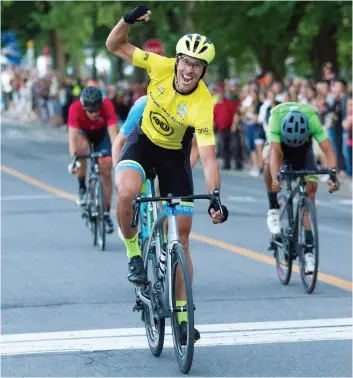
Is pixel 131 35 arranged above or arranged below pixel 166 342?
Answer: above

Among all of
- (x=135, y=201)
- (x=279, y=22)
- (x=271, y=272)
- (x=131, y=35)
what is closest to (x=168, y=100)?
(x=135, y=201)

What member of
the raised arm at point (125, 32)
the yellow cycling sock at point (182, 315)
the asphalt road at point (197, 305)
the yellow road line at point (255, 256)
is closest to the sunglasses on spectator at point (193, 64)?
the raised arm at point (125, 32)

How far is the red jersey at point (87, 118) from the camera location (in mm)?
14984

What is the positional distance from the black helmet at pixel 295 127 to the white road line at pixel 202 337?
2.56m

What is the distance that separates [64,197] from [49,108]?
2620 cm

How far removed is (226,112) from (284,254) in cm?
1549

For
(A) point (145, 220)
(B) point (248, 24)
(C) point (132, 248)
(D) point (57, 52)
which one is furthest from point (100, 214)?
(D) point (57, 52)

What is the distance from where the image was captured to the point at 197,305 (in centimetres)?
1045

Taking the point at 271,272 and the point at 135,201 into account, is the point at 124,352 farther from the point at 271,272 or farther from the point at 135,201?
the point at 271,272

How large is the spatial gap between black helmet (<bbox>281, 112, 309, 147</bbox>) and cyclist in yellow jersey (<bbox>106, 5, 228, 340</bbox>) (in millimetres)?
3019

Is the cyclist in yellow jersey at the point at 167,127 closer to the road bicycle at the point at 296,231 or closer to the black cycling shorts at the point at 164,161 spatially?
the black cycling shorts at the point at 164,161

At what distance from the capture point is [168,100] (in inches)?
336

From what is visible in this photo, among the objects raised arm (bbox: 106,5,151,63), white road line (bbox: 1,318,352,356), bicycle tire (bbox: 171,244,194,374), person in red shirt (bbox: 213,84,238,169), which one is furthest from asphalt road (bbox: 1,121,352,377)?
person in red shirt (bbox: 213,84,238,169)

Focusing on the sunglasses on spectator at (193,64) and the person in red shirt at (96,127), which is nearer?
the sunglasses on spectator at (193,64)
